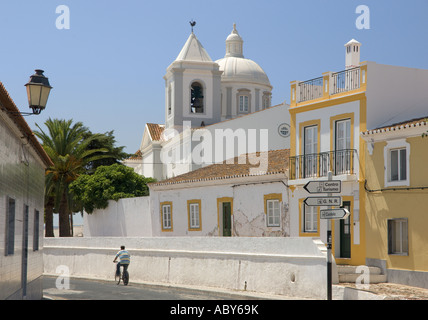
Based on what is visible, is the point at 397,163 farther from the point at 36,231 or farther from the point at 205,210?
the point at 205,210

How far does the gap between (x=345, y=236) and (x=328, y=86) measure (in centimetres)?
526

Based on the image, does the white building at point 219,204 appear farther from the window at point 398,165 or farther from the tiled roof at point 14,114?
the tiled roof at point 14,114

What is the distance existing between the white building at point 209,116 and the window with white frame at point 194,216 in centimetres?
1100

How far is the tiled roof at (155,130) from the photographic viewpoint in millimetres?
53219

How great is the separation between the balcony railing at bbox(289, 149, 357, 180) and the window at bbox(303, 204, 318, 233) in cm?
120

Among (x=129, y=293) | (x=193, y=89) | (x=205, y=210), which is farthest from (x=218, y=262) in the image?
(x=193, y=89)

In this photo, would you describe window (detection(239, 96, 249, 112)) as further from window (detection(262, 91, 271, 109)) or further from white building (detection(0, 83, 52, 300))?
white building (detection(0, 83, 52, 300))

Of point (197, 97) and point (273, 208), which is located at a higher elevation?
point (197, 97)

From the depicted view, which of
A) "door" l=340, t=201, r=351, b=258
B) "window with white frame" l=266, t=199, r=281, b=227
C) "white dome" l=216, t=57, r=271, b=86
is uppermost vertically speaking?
"white dome" l=216, t=57, r=271, b=86

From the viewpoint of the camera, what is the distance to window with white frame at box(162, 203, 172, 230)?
34031mm

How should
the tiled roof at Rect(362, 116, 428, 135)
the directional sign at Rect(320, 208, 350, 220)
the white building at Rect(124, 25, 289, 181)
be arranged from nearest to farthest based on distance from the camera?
1. the directional sign at Rect(320, 208, 350, 220)
2. the tiled roof at Rect(362, 116, 428, 135)
3. the white building at Rect(124, 25, 289, 181)

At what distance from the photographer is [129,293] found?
2336cm

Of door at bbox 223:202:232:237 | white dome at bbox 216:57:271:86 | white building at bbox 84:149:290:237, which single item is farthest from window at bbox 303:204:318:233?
white dome at bbox 216:57:271:86
